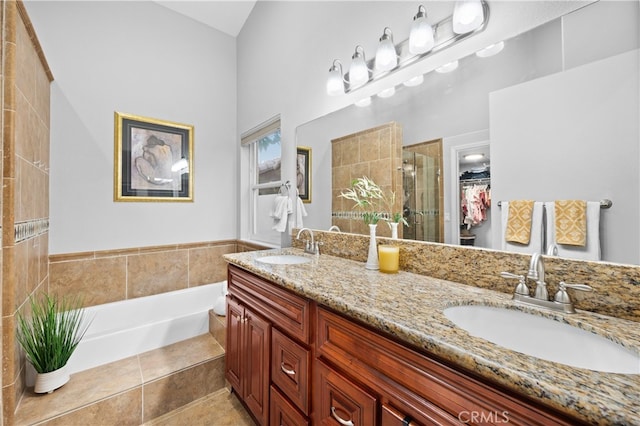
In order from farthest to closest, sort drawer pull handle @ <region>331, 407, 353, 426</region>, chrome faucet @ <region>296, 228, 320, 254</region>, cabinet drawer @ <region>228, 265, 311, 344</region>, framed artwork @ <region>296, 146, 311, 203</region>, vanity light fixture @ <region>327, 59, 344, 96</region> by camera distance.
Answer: framed artwork @ <region>296, 146, 311, 203</region> < chrome faucet @ <region>296, 228, 320, 254</region> < vanity light fixture @ <region>327, 59, 344, 96</region> < cabinet drawer @ <region>228, 265, 311, 344</region> < drawer pull handle @ <region>331, 407, 353, 426</region>

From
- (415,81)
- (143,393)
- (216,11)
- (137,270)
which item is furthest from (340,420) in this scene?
(216,11)

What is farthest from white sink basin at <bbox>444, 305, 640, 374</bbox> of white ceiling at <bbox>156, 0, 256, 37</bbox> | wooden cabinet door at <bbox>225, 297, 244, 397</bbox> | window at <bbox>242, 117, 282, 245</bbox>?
white ceiling at <bbox>156, 0, 256, 37</bbox>

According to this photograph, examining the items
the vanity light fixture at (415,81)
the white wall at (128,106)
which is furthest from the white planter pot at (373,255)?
the white wall at (128,106)

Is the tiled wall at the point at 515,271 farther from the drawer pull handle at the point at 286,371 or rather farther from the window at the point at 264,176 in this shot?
the window at the point at 264,176

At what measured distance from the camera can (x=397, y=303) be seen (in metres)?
0.87

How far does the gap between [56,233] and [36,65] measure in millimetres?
1207

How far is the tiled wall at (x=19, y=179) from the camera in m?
1.27

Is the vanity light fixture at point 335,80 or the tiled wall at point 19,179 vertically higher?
the vanity light fixture at point 335,80

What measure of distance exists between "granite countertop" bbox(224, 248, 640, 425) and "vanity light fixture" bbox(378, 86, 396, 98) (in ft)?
3.11

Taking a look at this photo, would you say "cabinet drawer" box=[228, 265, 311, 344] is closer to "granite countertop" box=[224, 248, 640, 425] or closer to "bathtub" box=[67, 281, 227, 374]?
"granite countertop" box=[224, 248, 640, 425]

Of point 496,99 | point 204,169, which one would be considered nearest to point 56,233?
point 204,169

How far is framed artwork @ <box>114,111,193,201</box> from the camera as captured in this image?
7.89 ft

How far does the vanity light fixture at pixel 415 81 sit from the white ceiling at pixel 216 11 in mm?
2201

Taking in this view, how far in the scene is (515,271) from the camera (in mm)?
972
